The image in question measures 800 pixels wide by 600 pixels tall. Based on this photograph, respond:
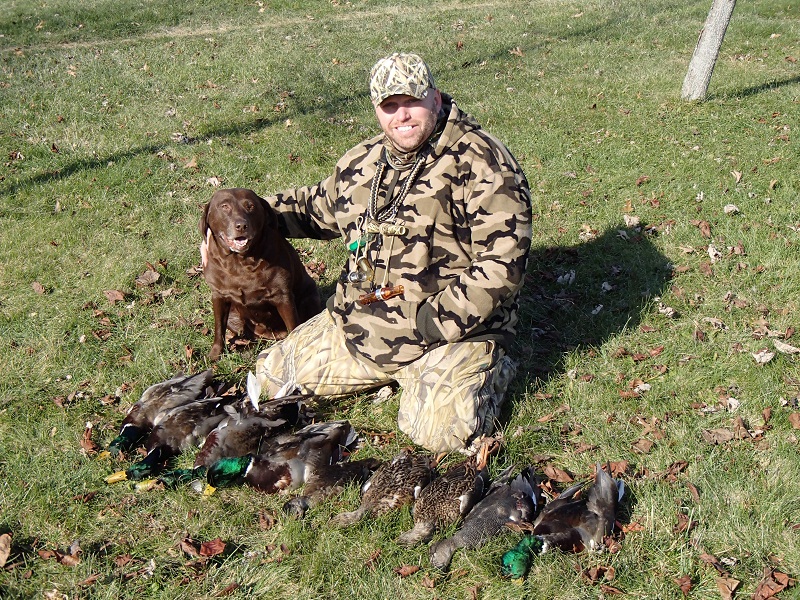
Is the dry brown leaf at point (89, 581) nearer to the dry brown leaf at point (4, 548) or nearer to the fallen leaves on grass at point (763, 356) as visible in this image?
the dry brown leaf at point (4, 548)

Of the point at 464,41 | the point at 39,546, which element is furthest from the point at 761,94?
the point at 39,546

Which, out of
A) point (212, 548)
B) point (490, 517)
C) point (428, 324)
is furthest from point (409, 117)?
point (212, 548)

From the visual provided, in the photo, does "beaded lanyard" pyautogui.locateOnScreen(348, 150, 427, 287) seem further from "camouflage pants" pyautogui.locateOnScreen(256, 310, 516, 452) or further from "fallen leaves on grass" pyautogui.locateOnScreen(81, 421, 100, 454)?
"fallen leaves on grass" pyautogui.locateOnScreen(81, 421, 100, 454)

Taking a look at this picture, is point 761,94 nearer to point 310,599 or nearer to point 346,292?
point 346,292

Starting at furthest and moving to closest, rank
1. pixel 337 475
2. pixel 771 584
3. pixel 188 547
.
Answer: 1. pixel 337 475
2. pixel 188 547
3. pixel 771 584

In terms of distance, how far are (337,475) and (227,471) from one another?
70 centimetres

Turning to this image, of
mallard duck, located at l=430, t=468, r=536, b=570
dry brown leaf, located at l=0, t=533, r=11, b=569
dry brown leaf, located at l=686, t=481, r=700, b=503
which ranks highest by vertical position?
dry brown leaf, located at l=0, t=533, r=11, b=569

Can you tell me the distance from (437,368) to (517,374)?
3.35 ft

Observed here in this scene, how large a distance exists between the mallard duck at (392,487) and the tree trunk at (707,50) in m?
8.83

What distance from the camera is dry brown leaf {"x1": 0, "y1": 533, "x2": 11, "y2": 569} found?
4062 mm

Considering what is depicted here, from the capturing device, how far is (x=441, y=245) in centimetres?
463

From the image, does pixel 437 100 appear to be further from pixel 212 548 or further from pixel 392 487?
pixel 212 548

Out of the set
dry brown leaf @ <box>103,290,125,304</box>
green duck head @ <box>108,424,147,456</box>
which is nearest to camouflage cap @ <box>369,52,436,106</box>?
green duck head @ <box>108,424,147,456</box>

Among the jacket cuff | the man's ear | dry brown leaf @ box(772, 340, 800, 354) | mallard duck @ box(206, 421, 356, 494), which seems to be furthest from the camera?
dry brown leaf @ box(772, 340, 800, 354)
